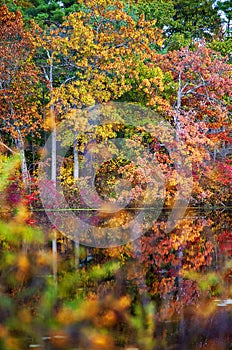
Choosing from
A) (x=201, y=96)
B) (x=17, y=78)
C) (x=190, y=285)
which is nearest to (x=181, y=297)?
(x=190, y=285)

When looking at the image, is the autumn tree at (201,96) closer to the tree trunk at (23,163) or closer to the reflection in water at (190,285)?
the tree trunk at (23,163)

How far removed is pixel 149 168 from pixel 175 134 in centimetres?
143

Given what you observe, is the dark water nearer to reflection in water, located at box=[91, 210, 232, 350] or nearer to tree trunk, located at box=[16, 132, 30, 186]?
reflection in water, located at box=[91, 210, 232, 350]

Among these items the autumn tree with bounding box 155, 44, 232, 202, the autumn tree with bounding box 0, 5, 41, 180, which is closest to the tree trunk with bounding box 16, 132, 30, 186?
the autumn tree with bounding box 0, 5, 41, 180

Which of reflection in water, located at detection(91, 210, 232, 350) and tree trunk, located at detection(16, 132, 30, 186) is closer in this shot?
reflection in water, located at detection(91, 210, 232, 350)

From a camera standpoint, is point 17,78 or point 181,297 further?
point 17,78

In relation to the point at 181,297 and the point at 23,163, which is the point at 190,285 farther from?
the point at 23,163

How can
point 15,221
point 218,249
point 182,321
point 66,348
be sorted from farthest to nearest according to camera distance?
1. point 15,221
2. point 218,249
3. point 182,321
4. point 66,348

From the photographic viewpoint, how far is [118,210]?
15492 millimetres

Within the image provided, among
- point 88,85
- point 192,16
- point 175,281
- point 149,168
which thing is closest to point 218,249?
point 175,281

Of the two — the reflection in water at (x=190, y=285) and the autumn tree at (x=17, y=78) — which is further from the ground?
the autumn tree at (x=17, y=78)

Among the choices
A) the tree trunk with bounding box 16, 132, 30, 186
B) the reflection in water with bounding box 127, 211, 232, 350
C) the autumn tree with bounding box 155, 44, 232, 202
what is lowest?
the reflection in water with bounding box 127, 211, 232, 350

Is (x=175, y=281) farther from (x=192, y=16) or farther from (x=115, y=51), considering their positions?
(x=192, y=16)

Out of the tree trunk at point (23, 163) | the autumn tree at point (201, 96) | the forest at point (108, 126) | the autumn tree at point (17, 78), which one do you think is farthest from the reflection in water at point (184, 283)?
the autumn tree at point (17, 78)
